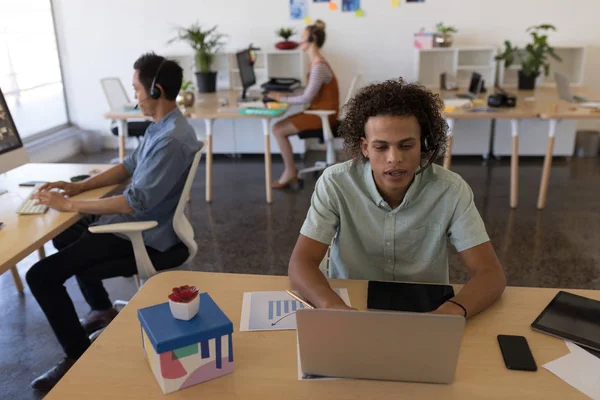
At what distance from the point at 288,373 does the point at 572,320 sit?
733 millimetres

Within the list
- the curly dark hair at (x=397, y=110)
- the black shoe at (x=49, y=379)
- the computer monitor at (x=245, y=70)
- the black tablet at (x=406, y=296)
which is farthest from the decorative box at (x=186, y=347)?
the computer monitor at (x=245, y=70)

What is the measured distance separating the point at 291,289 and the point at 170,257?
0.96 metres

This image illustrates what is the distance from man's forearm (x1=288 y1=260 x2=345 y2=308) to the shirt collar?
0.87 feet

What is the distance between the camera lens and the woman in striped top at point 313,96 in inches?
183

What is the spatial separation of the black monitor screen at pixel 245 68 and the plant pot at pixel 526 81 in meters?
2.74

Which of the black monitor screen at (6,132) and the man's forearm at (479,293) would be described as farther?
the black monitor screen at (6,132)

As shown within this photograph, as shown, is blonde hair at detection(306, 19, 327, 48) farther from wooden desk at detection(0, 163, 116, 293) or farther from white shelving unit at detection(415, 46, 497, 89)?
wooden desk at detection(0, 163, 116, 293)

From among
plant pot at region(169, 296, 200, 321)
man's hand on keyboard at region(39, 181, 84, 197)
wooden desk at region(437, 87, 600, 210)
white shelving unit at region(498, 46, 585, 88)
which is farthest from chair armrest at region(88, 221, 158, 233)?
white shelving unit at region(498, 46, 585, 88)

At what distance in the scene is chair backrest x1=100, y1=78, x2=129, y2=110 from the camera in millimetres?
5102

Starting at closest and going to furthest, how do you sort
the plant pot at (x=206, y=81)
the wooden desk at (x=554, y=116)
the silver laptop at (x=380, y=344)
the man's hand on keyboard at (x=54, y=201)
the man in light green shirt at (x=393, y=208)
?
the silver laptop at (x=380, y=344) < the man in light green shirt at (x=393, y=208) < the man's hand on keyboard at (x=54, y=201) < the wooden desk at (x=554, y=116) < the plant pot at (x=206, y=81)

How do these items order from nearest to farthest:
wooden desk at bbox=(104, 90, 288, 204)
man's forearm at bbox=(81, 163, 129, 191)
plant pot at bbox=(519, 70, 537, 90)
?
man's forearm at bbox=(81, 163, 129, 191)
wooden desk at bbox=(104, 90, 288, 204)
plant pot at bbox=(519, 70, 537, 90)

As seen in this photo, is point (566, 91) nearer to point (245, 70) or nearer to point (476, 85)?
point (476, 85)

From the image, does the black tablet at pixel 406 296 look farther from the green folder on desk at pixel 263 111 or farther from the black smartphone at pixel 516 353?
the green folder on desk at pixel 263 111

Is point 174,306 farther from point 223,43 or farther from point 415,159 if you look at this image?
point 223,43
